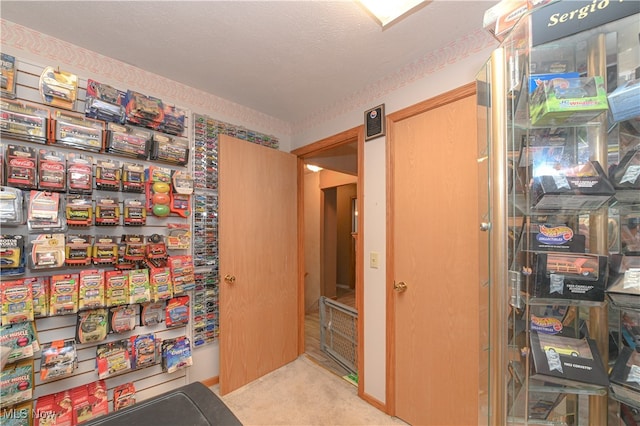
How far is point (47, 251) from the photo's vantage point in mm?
1402

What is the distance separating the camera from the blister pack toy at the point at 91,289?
1.50m

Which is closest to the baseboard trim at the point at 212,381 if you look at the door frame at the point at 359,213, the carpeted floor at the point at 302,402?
the carpeted floor at the point at 302,402

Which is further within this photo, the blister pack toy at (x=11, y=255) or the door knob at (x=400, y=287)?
the door knob at (x=400, y=287)

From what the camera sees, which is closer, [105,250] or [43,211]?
[43,211]

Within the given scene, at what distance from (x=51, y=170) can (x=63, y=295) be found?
72 centimetres

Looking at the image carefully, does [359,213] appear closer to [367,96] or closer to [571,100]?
[367,96]

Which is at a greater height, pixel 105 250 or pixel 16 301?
pixel 105 250

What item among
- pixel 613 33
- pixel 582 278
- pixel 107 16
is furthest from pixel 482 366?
pixel 107 16

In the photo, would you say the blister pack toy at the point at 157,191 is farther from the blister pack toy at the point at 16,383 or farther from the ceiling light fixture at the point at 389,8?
the ceiling light fixture at the point at 389,8

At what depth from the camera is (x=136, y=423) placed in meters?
0.78

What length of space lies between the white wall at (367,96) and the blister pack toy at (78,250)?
3.52 feet

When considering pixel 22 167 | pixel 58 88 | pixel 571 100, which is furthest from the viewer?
pixel 58 88

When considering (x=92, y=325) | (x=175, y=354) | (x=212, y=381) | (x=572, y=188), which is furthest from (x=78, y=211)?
(x=572, y=188)

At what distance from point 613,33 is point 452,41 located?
41.6 inches
